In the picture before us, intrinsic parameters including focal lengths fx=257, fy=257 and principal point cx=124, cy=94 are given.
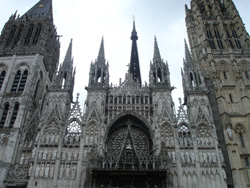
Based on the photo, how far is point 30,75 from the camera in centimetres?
3022

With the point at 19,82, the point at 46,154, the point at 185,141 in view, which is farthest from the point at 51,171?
the point at 19,82

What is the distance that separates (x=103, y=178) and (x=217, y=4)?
30892mm

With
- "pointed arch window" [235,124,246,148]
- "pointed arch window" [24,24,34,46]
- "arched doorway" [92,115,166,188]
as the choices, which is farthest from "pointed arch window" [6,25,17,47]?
"pointed arch window" [235,124,246,148]

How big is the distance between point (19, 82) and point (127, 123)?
14.0 m

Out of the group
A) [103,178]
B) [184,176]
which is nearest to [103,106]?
[103,178]

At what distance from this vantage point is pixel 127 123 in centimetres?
2603

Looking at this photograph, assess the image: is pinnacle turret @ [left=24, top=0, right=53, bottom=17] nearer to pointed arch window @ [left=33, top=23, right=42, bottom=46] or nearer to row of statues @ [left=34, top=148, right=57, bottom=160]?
pointed arch window @ [left=33, top=23, right=42, bottom=46]

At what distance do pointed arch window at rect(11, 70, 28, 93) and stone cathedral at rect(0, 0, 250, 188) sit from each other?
0.44 feet

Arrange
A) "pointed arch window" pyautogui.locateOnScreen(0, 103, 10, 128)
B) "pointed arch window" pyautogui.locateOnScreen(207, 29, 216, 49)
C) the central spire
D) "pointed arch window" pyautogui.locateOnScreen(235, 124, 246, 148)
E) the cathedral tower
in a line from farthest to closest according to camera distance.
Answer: the central spire < "pointed arch window" pyautogui.locateOnScreen(207, 29, 216, 49) < "pointed arch window" pyautogui.locateOnScreen(0, 103, 10, 128) < "pointed arch window" pyautogui.locateOnScreen(235, 124, 246, 148) < the cathedral tower

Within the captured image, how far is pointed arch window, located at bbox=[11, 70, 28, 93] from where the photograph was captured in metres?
29.7

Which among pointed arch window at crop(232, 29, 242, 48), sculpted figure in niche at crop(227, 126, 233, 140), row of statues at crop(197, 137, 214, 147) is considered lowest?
row of statues at crop(197, 137, 214, 147)

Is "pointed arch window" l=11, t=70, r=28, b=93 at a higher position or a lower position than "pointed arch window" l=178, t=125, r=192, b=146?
higher

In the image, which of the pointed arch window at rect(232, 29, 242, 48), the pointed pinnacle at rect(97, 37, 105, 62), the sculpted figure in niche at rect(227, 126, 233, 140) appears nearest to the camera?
the sculpted figure in niche at rect(227, 126, 233, 140)

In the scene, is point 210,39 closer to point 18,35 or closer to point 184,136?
point 184,136
